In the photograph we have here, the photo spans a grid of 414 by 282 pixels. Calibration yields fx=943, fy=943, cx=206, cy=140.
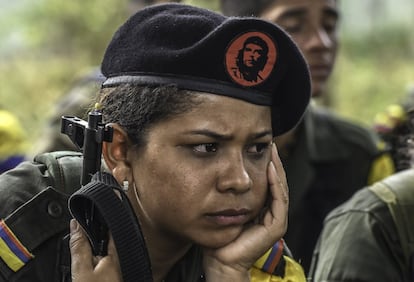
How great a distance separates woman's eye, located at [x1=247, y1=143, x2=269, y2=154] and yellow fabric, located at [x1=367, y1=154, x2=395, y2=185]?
228cm

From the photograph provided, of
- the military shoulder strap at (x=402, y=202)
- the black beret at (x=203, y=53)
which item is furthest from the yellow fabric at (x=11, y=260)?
the military shoulder strap at (x=402, y=202)

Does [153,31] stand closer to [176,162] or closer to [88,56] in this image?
[176,162]

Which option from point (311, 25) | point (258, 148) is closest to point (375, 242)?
point (258, 148)

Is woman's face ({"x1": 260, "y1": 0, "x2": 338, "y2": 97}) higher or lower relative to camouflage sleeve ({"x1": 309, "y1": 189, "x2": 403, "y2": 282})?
higher

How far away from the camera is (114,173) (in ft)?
9.83

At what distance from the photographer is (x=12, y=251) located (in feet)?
9.64

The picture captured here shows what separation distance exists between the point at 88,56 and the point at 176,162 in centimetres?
1110

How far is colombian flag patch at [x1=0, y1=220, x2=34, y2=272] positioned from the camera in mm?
2928

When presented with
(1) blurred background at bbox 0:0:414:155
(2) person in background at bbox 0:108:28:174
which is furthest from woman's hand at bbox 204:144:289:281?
(1) blurred background at bbox 0:0:414:155

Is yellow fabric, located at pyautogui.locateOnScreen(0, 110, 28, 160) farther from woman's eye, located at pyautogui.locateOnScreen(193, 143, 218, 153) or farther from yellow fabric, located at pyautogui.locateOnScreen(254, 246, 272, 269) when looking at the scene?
woman's eye, located at pyautogui.locateOnScreen(193, 143, 218, 153)

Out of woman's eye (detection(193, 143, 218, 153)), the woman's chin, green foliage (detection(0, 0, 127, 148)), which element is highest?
woman's eye (detection(193, 143, 218, 153))

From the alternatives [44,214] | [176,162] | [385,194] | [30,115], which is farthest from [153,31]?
[30,115]

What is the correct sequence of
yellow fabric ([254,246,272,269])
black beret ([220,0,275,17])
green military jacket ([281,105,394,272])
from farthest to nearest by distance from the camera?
1. black beret ([220,0,275,17])
2. green military jacket ([281,105,394,272])
3. yellow fabric ([254,246,272,269])

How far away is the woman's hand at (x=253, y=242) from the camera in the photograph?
300 centimetres
